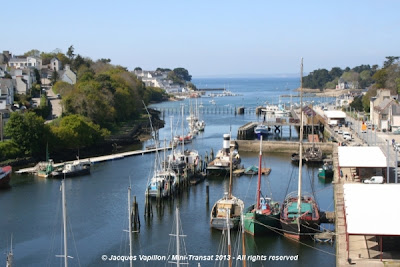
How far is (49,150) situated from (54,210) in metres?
20.0

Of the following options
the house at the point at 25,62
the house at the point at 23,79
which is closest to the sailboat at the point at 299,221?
the house at the point at 23,79

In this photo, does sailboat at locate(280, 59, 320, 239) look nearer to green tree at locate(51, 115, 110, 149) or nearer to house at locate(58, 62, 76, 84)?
green tree at locate(51, 115, 110, 149)

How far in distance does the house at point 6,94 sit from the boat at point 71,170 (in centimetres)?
1693

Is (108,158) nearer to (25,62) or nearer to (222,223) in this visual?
(222,223)

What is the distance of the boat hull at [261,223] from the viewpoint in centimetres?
3106

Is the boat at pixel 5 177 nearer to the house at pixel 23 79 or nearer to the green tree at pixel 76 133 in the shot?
the green tree at pixel 76 133

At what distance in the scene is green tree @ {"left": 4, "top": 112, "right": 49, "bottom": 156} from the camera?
54125 millimetres

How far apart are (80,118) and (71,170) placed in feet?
49.4

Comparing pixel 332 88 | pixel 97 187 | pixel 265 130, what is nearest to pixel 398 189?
pixel 97 187

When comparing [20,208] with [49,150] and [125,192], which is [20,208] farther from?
[49,150]

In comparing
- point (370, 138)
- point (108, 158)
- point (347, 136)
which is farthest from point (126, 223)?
point (347, 136)

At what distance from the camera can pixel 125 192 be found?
42.1m

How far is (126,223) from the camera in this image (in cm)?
3394

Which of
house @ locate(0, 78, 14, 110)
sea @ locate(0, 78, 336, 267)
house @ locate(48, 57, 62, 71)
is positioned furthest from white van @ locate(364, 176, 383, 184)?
house @ locate(48, 57, 62, 71)
